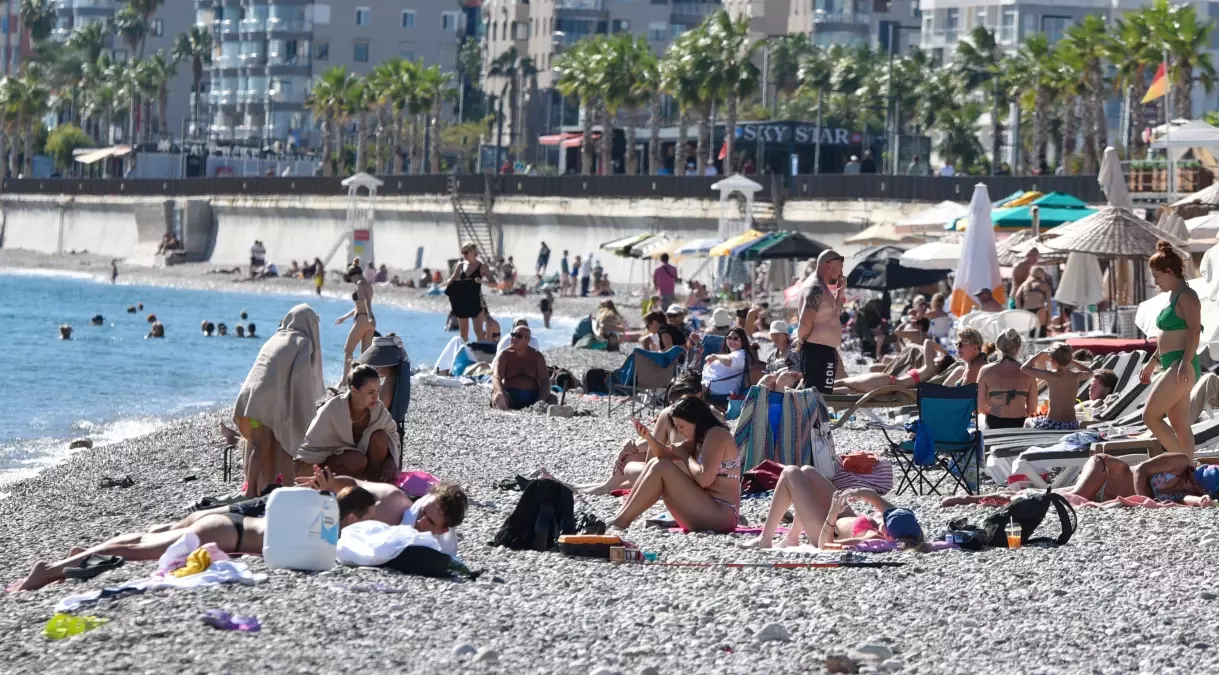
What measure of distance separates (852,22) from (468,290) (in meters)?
87.2

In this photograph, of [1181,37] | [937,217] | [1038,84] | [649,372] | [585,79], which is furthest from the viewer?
[585,79]

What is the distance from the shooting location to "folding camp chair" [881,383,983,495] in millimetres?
11180

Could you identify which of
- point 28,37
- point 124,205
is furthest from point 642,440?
point 28,37

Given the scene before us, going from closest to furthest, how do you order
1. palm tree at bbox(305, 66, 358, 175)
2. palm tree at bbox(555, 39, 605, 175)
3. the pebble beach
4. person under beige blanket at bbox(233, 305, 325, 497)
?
the pebble beach < person under beige blanket at bbox(233, 305, 325, 497) < palm tree at bbox(555, 39, 605, 175) < palm tree at bbox(305, 66, 358, 175)

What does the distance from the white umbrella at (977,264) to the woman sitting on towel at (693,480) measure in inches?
430

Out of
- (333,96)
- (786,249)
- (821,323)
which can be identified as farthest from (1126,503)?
(333,96)

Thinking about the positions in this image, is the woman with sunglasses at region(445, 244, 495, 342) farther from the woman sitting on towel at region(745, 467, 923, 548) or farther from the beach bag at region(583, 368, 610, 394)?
the woman sitting on towel at region(745, 467, 923, 548)

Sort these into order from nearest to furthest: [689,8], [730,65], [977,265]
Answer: [977,265], [730,65], [689,8]

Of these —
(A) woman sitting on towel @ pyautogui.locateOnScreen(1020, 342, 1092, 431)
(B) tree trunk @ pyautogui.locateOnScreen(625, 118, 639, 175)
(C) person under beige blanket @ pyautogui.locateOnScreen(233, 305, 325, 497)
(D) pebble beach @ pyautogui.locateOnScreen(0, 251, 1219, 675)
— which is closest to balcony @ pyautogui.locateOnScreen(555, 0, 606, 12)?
(B) tree trunk @ pyautogui.locateOnScreen(625, 118, 639, 175)

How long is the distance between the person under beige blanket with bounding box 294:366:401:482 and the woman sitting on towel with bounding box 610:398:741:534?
Answer: 1247mm

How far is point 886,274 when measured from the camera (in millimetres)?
24969

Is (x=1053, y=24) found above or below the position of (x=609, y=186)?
above

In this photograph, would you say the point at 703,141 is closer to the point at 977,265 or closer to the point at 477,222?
the point at 477,222

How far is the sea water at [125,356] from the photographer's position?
21984 millimetres
